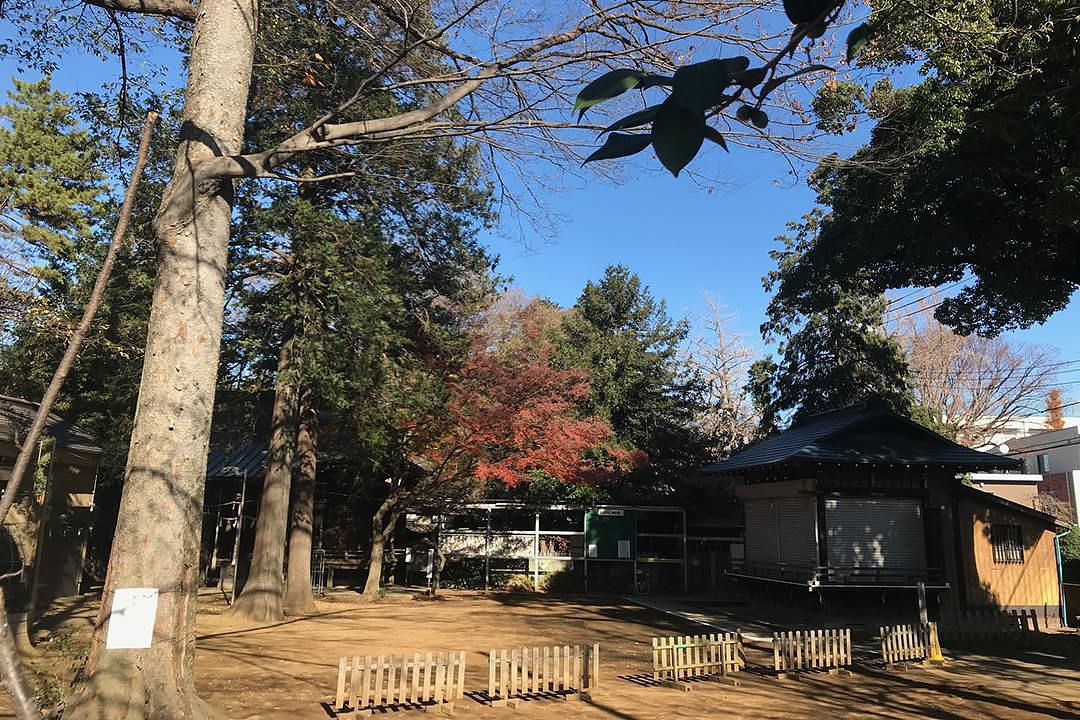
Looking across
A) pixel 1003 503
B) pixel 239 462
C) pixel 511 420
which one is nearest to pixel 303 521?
pixel 511 420

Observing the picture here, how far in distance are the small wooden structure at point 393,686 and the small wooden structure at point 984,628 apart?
10733 mm

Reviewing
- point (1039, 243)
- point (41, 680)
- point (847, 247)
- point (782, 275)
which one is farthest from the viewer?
point (782, 275)

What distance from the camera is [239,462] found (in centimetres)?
2380

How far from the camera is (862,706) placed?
8984 mm

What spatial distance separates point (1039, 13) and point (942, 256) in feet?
16.5

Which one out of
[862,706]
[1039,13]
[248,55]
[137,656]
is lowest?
[862,706]

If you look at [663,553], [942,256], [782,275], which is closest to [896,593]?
[942,256]

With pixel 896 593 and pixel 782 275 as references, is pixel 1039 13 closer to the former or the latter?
pixel 896 593

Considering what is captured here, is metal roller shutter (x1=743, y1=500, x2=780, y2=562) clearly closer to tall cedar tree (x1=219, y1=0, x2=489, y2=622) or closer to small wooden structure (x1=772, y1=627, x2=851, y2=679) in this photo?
small wooden structure (x1=772, y1=627, x2=851, y2=679)

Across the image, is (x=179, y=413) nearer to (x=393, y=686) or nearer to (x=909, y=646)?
(x=393, y=686)

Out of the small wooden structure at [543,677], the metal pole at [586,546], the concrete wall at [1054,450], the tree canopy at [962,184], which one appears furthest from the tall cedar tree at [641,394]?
the concrete wall at [1054,450]

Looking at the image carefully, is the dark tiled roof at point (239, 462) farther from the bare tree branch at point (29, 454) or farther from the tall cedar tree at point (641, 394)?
the bare tree branch at point (29, 454)

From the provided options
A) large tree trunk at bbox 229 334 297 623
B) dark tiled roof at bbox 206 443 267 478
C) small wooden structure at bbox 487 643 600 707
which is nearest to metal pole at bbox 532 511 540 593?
dark tiled roof at bbox 206 443 267 478

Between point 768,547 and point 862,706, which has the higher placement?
point 768,547
